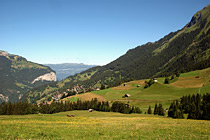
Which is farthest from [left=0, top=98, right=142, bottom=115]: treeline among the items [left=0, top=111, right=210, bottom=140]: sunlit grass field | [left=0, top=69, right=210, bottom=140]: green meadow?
[left=0, top=111, right=210, bottom=140]: sunlit grass field

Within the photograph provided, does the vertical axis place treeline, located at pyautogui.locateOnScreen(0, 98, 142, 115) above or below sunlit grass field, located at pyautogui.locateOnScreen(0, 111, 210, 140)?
Result: below

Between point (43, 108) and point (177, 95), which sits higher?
point (177, 95)

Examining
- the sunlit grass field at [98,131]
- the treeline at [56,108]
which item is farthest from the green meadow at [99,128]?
the treeline at [56,108]

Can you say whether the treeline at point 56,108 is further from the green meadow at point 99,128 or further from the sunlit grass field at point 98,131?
the sunlit grass field at point 98,131

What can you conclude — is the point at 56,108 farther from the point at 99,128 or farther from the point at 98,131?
the point at 98,131

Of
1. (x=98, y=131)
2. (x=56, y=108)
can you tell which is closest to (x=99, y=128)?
(x=98, y=131)

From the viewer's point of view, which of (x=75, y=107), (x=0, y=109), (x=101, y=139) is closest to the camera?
(x=101, y=139)

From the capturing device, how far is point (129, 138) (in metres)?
19.9

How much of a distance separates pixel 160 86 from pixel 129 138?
17151cm

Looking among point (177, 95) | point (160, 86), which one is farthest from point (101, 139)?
point (160, 86)

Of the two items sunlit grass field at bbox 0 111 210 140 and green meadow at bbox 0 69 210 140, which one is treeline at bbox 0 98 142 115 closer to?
green meadow at bbox 0 69 210 140

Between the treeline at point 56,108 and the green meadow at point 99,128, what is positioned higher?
the green meadow at point 99,128

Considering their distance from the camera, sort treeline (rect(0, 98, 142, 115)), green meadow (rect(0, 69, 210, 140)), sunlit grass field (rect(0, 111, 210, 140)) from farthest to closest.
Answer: treeline (rect(0, 98, 142, 115)) < green meadow (rect(0, 69, 210, 140)) < sunlit grass field (rect(0, 111, 210, 140))

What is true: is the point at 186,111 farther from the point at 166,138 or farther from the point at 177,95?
the point at 166,138
